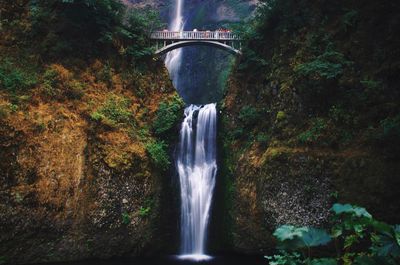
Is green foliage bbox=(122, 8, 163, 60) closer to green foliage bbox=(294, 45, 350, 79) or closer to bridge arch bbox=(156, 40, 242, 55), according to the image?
bridge arch bbox=(156, 40, 242, 55)

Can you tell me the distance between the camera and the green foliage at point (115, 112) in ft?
48.6

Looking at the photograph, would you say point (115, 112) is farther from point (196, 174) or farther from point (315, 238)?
point (315, 238)

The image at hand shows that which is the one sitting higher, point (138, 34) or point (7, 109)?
point (138, 34)

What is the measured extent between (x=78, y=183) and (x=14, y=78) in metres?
4.98

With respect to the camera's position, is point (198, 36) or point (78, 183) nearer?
point (78, 183)

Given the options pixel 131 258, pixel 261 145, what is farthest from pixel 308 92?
pixel 131 258

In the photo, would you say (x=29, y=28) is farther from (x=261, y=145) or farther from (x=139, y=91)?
(x=261, y=145)

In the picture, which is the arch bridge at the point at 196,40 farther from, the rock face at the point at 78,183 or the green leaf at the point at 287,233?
the green leaf at the point at 287,233

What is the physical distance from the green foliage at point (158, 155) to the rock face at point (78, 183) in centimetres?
19

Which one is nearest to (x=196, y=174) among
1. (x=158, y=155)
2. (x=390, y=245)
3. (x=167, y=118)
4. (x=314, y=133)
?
(x=158, y=155)

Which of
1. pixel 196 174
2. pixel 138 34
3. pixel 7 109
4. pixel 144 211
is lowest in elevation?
pixel 144 211

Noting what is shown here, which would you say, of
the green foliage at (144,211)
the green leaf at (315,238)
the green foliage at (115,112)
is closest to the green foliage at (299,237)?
the green leaf at (315,238)

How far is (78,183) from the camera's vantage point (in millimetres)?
13234

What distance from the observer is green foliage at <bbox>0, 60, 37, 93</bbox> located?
45.4 ft
